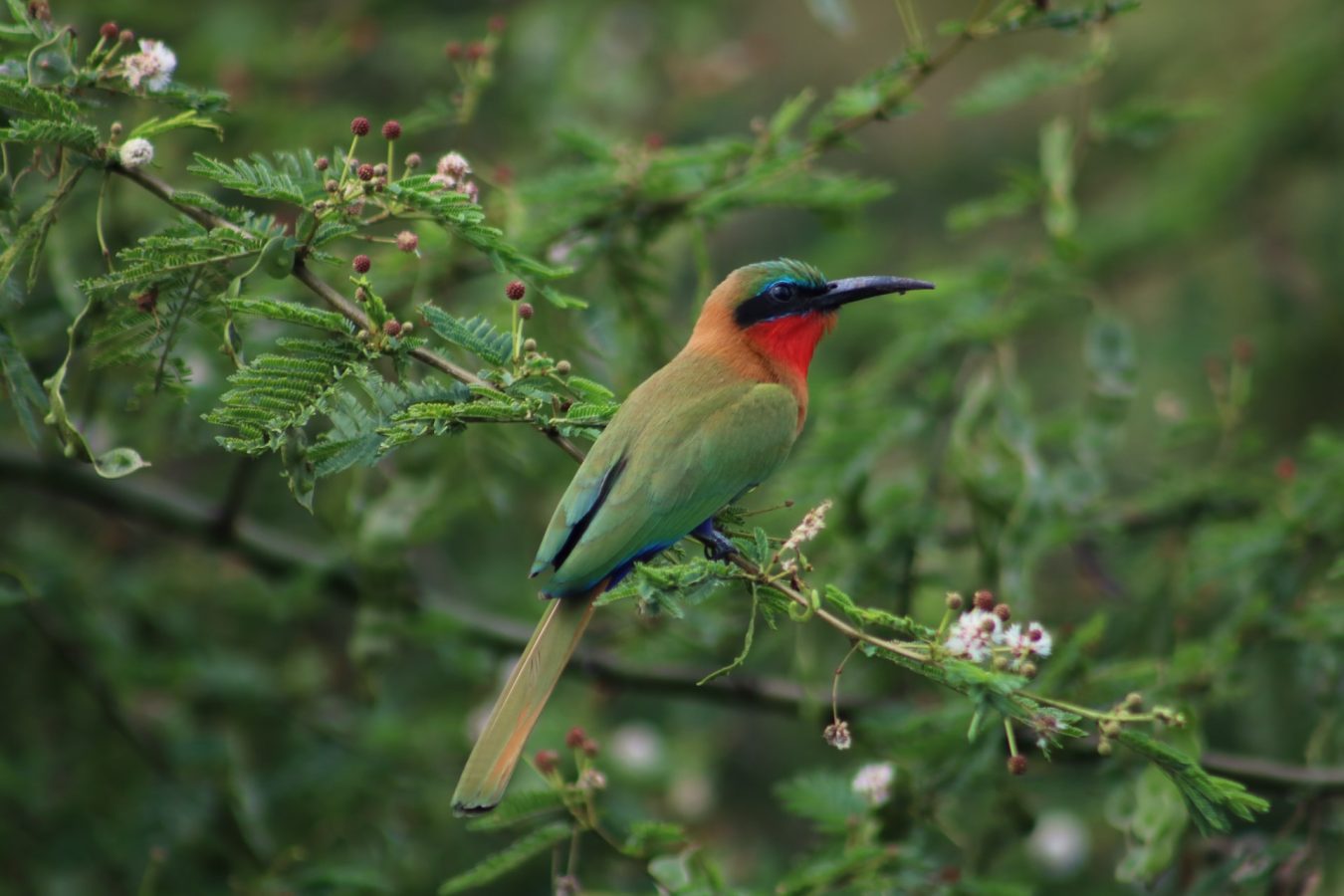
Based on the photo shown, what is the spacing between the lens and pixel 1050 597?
5.92 m

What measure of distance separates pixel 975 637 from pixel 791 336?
54.5 inches

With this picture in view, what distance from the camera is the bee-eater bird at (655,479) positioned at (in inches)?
107

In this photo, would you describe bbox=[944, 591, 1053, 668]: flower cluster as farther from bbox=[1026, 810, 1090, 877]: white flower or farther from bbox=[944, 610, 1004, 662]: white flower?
bbox=[1026, 810, 1090, 877]: white flower

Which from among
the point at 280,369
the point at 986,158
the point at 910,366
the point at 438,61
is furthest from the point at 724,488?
the point at 986,158

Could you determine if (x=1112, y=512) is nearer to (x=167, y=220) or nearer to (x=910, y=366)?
(x=910, y=366)

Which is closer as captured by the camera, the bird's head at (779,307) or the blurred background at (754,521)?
the bird's head at (779,307)

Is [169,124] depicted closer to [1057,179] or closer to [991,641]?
[991,641]

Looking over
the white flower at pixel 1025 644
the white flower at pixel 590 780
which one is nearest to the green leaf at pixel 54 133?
the white flower at pixel 590 780

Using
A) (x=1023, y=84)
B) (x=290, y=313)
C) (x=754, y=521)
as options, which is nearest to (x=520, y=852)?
(x=290, y=313)

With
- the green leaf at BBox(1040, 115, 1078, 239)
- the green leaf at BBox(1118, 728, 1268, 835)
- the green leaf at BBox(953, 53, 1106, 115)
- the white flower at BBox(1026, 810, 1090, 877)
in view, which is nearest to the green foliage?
the green leaf at BBox(1118, 728, 1268, 835)

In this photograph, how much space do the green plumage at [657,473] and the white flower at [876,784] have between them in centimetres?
76

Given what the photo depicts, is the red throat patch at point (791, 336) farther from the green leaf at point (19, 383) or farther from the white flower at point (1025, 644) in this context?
the green leaf at point (19, 383)

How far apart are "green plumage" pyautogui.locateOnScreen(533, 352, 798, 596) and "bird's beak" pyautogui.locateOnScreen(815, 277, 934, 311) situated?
0.41 metres

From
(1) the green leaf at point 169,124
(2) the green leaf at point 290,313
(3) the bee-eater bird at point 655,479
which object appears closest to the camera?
(2) the green leaf at point 290,313
